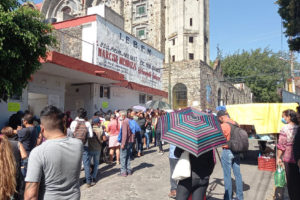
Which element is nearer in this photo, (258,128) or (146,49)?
(258,128)

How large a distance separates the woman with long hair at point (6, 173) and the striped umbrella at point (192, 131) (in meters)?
1.92

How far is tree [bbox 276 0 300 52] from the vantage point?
1070 centimetres

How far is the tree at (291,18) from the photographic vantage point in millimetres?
10703

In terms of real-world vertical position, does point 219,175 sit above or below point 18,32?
below

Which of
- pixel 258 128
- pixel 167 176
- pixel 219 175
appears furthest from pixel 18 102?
pixel 258 128

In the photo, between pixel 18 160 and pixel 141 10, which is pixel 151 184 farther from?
pixel 141 10

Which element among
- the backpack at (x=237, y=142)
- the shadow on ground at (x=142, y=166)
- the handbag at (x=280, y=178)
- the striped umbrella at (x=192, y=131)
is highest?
the striped umbrella at (x=192, y=131)

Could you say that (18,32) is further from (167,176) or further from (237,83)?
(237,83)

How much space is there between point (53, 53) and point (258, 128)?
797cm

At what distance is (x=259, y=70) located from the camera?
45156 millimetres

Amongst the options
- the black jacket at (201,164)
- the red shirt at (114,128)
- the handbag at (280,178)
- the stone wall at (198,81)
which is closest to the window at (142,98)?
the stone wall at (198,81)

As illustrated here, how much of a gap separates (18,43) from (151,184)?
5.10 m

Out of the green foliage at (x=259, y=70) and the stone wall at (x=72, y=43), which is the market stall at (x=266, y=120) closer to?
the stone wall at (x=72, y=43)

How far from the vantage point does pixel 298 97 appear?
55.2ft
